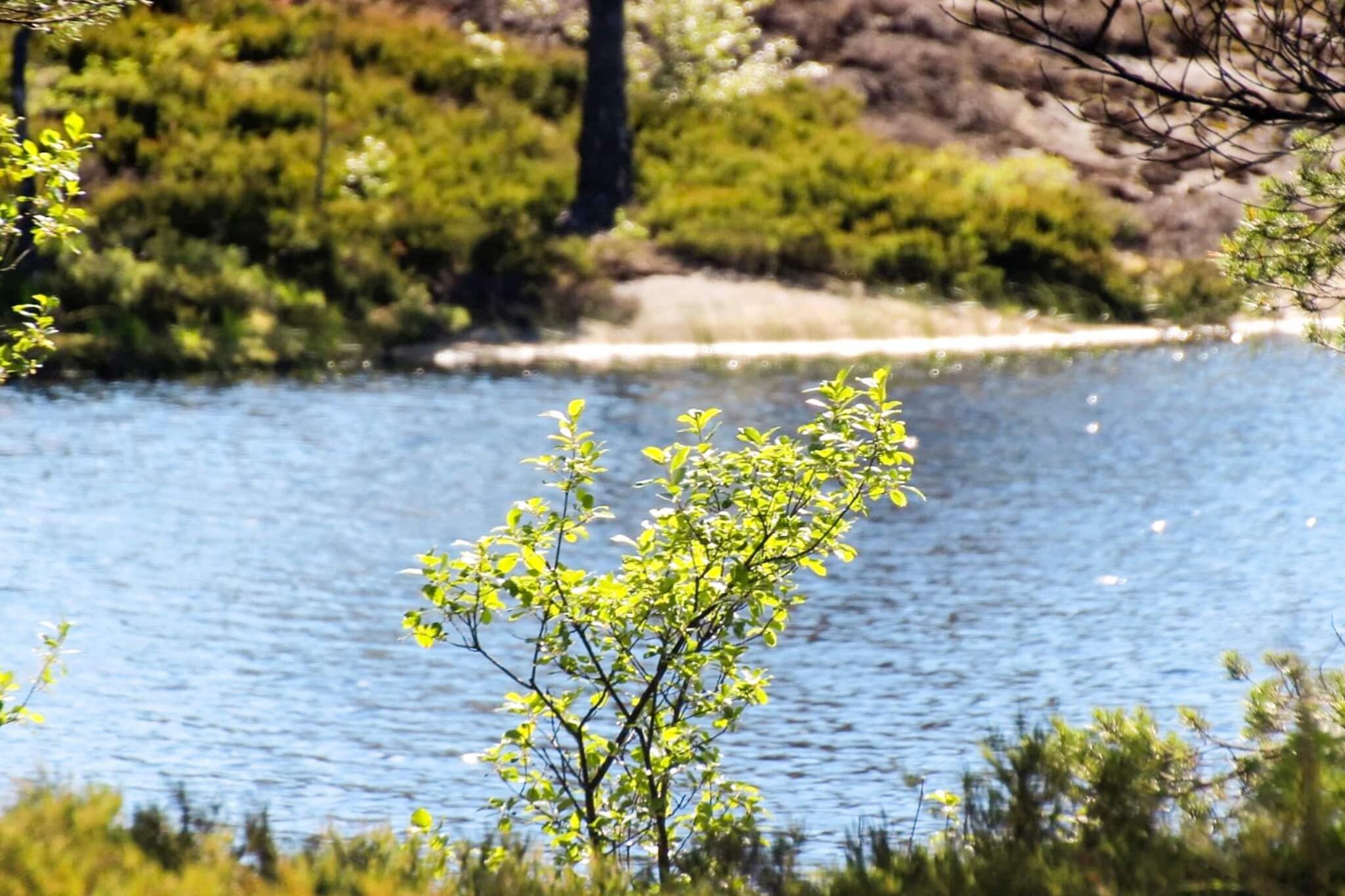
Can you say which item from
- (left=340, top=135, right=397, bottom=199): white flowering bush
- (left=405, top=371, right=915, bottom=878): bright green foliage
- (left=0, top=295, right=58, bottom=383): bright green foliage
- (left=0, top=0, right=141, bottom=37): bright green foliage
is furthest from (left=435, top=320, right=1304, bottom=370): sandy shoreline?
(left=405, top=371, right=915, bottom=878): bright green foliage

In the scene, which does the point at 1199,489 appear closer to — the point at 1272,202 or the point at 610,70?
Answer: the point at 1272,202

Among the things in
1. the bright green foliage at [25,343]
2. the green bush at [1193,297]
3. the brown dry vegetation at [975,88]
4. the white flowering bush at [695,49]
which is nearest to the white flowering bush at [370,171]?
the white flowering bush at [695,49]

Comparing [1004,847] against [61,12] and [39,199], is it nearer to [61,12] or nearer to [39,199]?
[39,199]

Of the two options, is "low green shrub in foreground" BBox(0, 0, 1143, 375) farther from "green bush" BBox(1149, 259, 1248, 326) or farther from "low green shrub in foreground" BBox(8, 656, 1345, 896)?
"low green shrub in foreground" BBox(8, 656, 1345, 896)

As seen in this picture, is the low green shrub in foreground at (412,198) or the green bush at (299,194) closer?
the green bush at (299,194)

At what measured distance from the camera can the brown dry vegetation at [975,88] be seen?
35500mm

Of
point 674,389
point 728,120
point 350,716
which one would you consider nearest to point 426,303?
point 674,389

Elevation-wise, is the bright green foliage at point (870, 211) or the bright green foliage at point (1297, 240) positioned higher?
the bright green foliage at point (870, 211)

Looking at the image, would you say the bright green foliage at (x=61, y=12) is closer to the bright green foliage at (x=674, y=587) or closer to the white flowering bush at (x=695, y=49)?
the bright green foliage at (x=674, y=587)

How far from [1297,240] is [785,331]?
69.4 ft

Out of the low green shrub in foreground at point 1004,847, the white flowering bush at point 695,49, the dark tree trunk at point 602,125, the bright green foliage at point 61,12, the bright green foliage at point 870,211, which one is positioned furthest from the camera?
the white flowering bush at point 695,49

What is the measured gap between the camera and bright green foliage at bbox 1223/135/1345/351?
8.40m

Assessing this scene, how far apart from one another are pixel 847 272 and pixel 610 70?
549 centimetres

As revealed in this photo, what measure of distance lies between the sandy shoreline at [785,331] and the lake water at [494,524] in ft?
7.02
